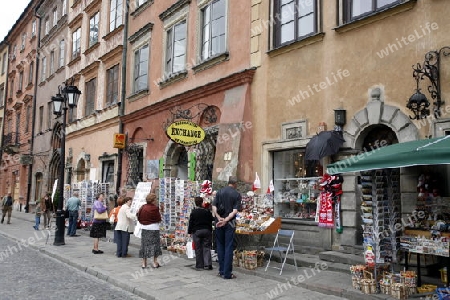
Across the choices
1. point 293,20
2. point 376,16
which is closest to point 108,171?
point 293,20

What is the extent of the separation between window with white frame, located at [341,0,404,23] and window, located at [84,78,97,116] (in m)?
14.9

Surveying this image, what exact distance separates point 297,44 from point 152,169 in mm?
7759

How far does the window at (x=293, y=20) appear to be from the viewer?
999 centimetres

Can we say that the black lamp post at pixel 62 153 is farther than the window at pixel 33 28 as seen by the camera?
No

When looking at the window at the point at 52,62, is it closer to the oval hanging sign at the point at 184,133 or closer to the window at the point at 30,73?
the window at the point at 30,73

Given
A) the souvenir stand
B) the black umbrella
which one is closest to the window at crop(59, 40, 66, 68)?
the souvenir stand

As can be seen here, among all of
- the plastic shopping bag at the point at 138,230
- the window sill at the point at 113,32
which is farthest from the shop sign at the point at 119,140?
the plastic shopping bag at the point at 138,230

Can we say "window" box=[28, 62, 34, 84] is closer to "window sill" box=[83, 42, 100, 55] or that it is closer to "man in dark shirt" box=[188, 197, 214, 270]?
"window sill" box=[83, 42, 100, 55]

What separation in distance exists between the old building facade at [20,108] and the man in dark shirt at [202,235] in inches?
881

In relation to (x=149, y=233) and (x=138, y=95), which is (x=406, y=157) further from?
(x=138, y=95)

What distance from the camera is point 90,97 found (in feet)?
71.1

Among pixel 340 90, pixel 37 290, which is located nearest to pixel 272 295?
pixel 37 290

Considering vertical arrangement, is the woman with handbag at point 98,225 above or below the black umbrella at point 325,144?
below

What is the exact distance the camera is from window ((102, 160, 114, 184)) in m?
19.1
